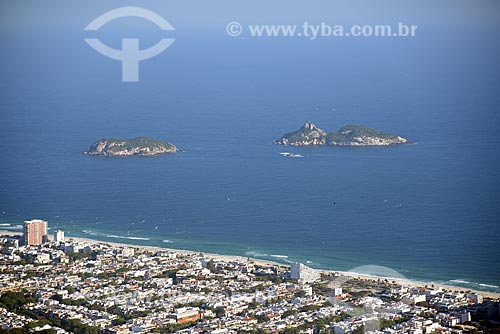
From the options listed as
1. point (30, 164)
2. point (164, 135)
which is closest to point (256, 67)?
point (164, 135)

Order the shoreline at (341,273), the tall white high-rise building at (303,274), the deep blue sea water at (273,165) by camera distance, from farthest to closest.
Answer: the deep blue sea water at (273,165), the tall white high-rise building at (303,274), the shoreline at (341,273)

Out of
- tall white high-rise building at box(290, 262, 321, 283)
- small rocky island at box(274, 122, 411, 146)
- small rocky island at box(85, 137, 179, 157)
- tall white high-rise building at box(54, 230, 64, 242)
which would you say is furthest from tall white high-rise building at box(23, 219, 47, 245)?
small rocky island at box(274, 122, 411, 146)

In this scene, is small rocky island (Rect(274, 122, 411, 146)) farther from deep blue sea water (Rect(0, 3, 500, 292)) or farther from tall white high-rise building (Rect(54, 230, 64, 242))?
tall white high-rise building (Rect(54, 230, 64, 242))

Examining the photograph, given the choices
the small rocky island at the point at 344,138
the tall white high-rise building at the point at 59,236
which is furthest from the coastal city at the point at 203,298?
the small rocky island at the point at 344,138

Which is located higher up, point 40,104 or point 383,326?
point 40,104

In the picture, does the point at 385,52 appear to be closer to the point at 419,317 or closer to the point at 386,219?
the point at 386,219

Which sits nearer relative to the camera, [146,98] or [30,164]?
[30,164]

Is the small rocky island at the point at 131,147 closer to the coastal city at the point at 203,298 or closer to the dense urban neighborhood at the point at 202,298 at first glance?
the coastal city at the point at 203,298
